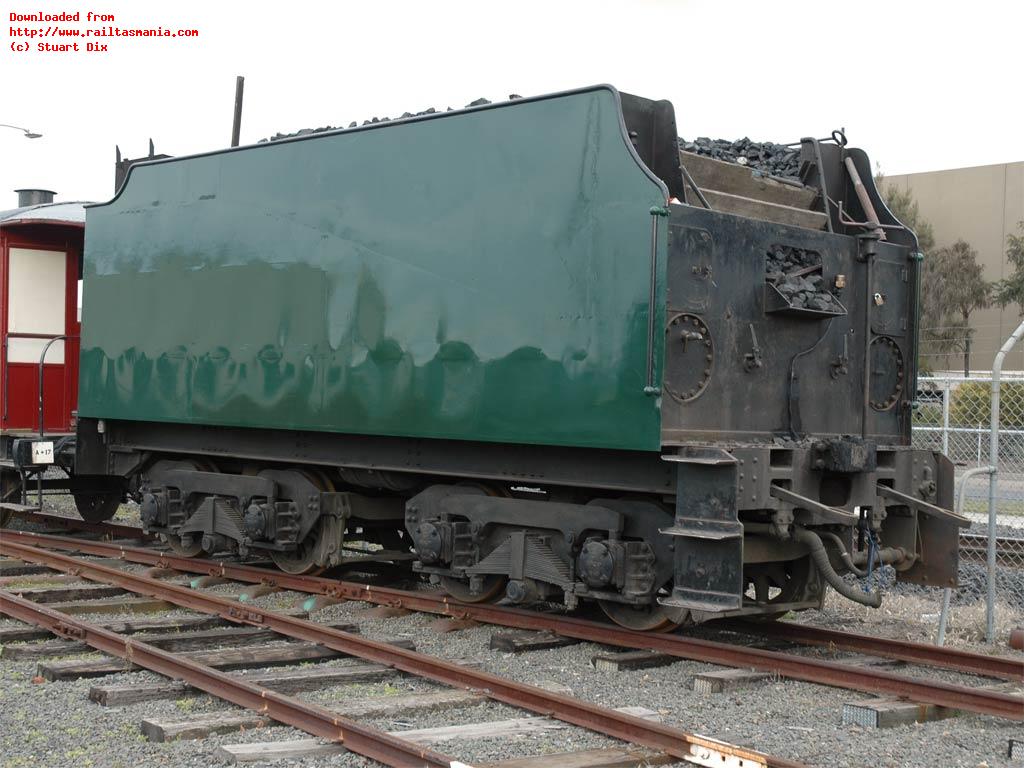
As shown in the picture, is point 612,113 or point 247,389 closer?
point 612,113

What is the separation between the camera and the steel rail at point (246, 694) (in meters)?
4.97

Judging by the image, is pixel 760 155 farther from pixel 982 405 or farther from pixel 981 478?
pixel 982 405

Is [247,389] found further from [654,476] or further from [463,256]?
[654,476]

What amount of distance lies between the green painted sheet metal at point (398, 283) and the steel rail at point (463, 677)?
146cm

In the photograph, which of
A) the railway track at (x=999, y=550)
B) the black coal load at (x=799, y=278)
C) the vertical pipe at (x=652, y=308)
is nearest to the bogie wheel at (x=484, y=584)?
the vertical pipe at (x=652, y=308)

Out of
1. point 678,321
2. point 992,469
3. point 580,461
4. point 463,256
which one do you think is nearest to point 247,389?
point 463,256

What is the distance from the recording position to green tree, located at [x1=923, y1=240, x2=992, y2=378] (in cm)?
4697

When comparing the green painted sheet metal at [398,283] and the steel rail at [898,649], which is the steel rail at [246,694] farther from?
the steel rail at [898,649]

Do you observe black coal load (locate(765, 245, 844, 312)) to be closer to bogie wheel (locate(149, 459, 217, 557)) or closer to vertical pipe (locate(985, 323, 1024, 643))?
vertical pipe (locate(985, 323, 1024, 643))

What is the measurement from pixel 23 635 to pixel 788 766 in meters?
→ 4.91

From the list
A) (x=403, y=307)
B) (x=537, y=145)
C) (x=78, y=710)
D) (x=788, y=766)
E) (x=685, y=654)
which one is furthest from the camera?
(x=403, y=307)

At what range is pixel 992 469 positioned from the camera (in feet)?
26.2

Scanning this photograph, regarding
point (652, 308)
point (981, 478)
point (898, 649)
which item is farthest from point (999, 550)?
point (981, 478)

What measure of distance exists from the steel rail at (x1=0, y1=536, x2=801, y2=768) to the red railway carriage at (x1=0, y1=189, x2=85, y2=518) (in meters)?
3.88
